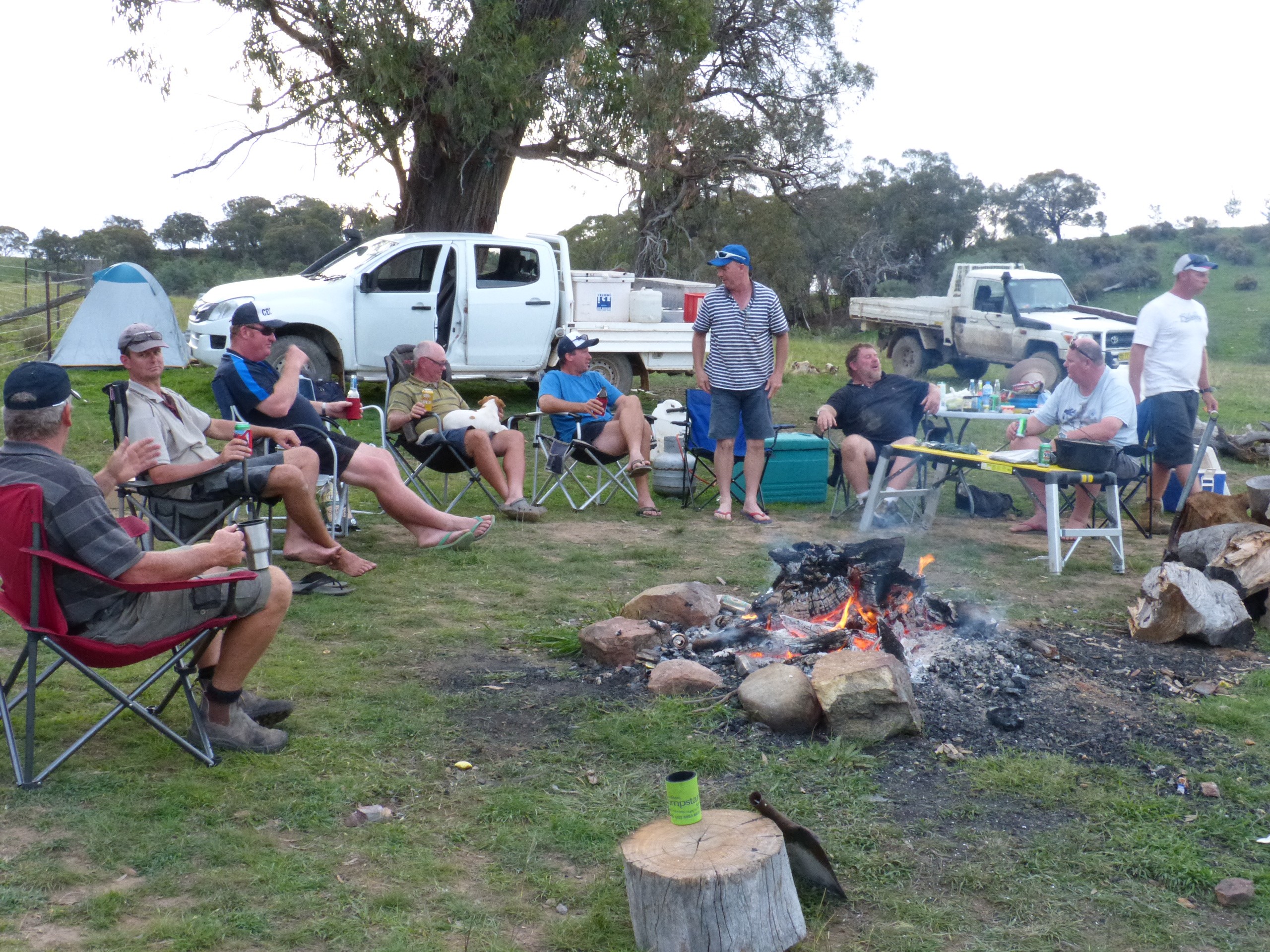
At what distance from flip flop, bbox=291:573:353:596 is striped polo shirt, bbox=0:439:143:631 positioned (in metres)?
2.07

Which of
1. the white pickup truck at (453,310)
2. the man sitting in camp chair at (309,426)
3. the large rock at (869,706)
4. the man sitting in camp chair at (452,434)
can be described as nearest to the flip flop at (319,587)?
the man sitting in camp chair at (309,426)

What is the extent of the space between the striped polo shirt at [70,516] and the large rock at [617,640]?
168 centimetres

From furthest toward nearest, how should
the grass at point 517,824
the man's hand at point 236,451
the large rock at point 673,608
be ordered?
the man's hand at point 236,451 < the large rock at point 673,608 < the grass at point 517,824

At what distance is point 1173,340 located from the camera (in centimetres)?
647

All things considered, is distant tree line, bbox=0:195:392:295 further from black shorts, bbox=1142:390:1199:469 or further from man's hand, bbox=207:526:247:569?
man's hand, bbox=207:526:247:569

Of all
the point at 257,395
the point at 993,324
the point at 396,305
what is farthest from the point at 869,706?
the point at 993,324

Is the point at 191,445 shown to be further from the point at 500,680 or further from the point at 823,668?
the point at 823,668

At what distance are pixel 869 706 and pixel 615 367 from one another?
26.9 feet

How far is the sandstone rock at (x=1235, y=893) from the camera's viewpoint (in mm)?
2445

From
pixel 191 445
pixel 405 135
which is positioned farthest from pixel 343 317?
pixel 191 445

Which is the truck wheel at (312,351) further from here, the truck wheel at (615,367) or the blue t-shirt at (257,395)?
the blue t-shirt at (257,395)

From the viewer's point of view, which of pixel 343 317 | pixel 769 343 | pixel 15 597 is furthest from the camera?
pixel 343 317

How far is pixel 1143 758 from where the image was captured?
10.5ft

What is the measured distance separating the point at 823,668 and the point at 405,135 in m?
9.61
